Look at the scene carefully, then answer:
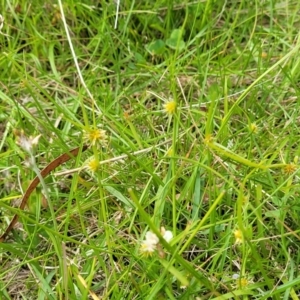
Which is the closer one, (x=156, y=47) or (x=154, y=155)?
(x=154, y=155)

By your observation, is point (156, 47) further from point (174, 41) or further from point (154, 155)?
point (154, 155)

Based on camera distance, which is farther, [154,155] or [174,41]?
[174,41]

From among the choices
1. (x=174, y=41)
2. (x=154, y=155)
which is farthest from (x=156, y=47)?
(x=154, y=155)

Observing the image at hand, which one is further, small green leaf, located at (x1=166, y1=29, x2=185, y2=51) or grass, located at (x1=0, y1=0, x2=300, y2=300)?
small green leaf, located at (x1=166, y1=29, x2=185, y2=51)

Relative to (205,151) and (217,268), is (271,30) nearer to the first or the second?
(205,151)

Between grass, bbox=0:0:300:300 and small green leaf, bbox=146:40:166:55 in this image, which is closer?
grass, bbox=0:0:300:300

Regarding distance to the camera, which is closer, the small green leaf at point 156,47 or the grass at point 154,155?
the grass at point 154,155

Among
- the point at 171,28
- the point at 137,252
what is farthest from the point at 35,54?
the point at 137,252

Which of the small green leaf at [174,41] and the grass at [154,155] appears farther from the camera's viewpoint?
the small green leaf at [174,41]
